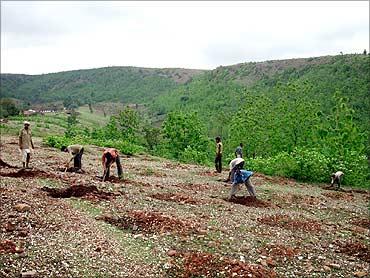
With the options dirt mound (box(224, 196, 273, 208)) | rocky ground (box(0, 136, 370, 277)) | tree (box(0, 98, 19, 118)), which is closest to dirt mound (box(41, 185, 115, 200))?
rocky ground (box(0, 136, 370, 277))

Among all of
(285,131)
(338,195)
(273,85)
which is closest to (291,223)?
(338,195)

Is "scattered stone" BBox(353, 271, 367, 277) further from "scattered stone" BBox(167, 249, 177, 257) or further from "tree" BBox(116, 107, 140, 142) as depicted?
"tree" BBox(116, 107, 140, 142)

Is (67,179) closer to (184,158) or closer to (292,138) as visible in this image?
(184,158)

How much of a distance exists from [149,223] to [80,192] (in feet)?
15.0

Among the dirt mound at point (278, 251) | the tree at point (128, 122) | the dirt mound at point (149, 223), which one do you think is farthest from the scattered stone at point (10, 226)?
the tree at point (128, 122)

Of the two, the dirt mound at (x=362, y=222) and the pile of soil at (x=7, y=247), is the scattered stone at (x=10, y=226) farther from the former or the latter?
the dirt mound at (x=362, y=222)

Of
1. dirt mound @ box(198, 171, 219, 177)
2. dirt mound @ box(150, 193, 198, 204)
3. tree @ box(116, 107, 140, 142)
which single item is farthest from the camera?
tree @ box(116, 107, 140, 142)

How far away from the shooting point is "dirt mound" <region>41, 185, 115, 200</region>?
1821 centimetres

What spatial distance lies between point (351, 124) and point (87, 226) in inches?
1456

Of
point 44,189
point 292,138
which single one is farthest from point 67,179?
point 292,138

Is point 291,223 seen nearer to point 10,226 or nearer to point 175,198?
point 175,198

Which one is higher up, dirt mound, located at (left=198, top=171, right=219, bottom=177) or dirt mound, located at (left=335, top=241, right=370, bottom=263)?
dirt mound, located at (left=198, top=171, right=219, bottom=177)

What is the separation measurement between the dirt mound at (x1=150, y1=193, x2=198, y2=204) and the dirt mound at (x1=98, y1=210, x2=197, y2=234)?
3598 mm

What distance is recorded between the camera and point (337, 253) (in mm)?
14906
